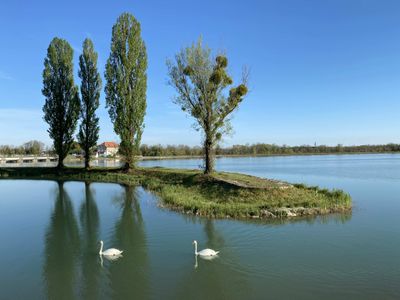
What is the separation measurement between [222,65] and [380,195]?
14296 millimetres

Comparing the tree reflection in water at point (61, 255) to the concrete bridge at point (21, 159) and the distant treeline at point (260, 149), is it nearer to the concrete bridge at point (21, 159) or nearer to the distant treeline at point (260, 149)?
the concrete bridge at point (21, 159)

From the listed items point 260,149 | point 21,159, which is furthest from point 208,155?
point 260,149

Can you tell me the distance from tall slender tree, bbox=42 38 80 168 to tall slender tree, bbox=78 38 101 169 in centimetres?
155

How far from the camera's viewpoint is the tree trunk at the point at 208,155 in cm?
2685

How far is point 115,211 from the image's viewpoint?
19.6 metres

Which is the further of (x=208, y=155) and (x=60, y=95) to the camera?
(x=60, y=95)

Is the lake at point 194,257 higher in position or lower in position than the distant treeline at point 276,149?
lower

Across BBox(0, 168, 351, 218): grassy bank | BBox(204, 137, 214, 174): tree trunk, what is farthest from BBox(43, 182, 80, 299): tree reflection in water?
BBox(204, 137, 214, 174): tree trunk

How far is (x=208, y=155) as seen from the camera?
26.9 meters

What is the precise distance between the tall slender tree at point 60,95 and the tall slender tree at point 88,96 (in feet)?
5.08

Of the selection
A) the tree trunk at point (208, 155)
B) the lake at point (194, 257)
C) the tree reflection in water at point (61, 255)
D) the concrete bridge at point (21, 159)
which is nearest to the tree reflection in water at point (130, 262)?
the lake at point (194, 257)

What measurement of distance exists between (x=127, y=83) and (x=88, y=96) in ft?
24.4

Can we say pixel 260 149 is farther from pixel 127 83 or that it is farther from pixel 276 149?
pixel 127 83

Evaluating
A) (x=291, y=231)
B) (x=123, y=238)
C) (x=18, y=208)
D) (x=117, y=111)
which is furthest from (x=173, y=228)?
(x=117, y=111)
